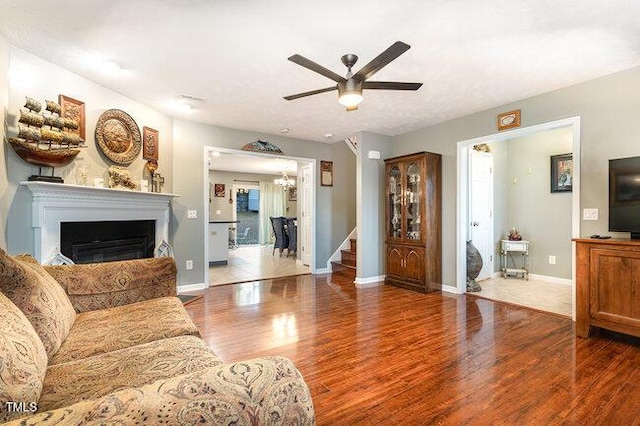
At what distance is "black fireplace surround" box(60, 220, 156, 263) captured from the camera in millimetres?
3137

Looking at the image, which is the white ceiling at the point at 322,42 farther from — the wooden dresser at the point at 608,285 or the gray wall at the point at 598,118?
the wooden dresser at the point at 608,285

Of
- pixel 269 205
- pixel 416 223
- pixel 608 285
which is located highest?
pixel 269 205

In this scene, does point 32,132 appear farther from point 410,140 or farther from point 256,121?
point 410,140

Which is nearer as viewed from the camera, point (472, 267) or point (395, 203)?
point (472, 267)

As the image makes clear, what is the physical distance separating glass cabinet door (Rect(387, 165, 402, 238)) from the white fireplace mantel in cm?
314

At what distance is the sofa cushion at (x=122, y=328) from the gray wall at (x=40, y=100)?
1328 mm

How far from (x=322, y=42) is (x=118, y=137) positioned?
101 inches

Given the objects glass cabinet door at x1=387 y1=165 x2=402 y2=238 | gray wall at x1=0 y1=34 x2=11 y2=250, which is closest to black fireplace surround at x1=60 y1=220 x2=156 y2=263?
gray wall at x1=0 y1=34 x2=11 y2=250

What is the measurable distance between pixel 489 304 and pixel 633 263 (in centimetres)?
148

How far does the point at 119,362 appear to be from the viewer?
1261 millimetres

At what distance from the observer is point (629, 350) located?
247cm

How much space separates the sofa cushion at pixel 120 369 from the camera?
103 cm

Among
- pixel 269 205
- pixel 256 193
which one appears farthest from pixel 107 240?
pixel 256 193

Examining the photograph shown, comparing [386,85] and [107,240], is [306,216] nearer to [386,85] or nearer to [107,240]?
[107,240]
